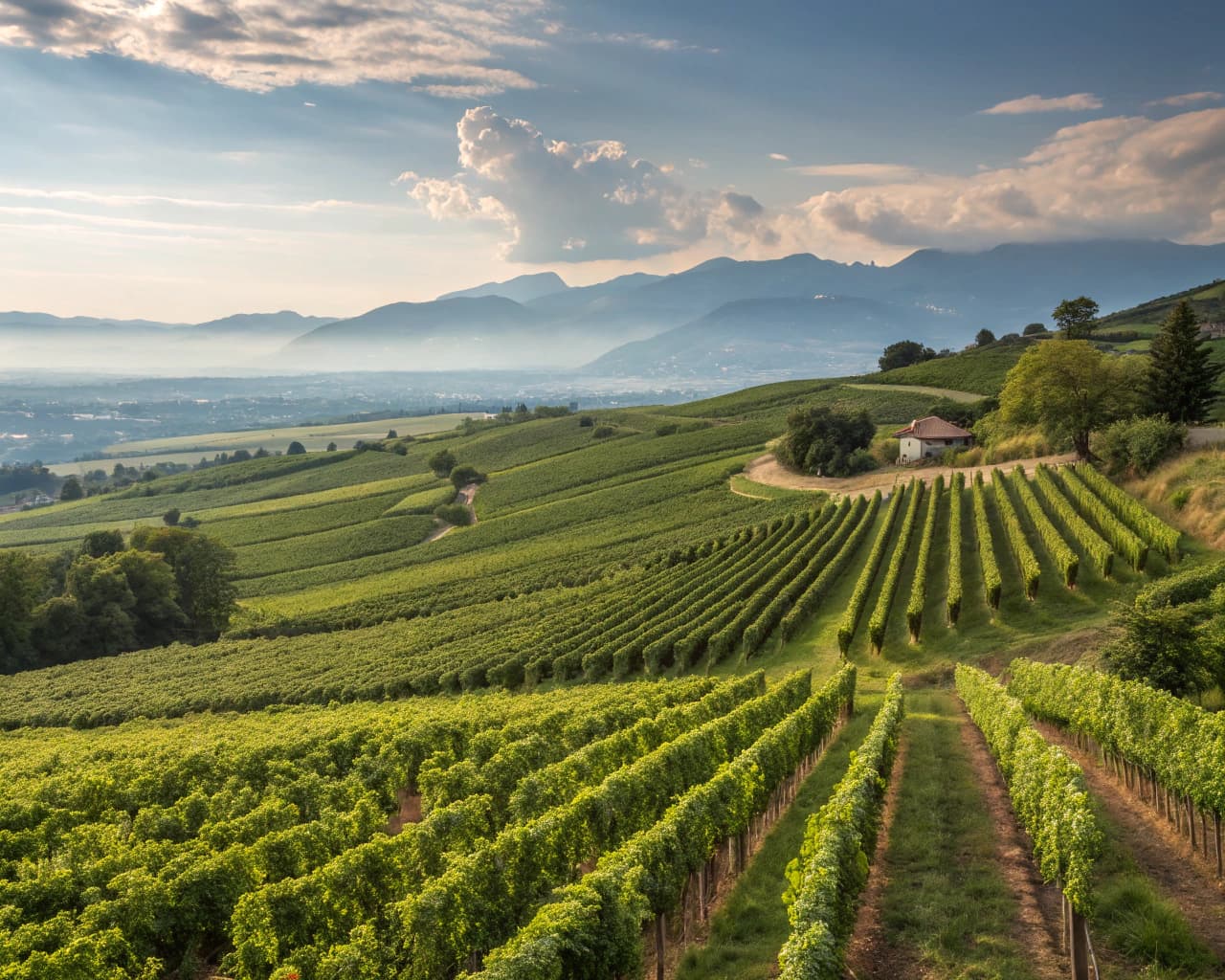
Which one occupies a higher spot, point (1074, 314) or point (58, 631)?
point (1074, 314)

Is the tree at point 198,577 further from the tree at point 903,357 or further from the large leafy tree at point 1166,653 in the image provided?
the tree at point 903,357

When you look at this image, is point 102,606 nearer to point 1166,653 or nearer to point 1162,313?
point 1166,653

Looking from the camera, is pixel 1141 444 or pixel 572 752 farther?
pixel 1141 444

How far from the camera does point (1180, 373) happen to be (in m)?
58.6

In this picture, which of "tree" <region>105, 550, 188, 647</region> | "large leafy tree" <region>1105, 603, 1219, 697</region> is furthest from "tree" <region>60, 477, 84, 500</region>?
"large leafy tree" <region>1105, 603, 1219, 697</region>

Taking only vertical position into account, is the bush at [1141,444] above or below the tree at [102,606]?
above

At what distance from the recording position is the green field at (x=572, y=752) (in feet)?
40.8

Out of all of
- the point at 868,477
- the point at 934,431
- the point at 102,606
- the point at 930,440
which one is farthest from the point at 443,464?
the point at 930,440

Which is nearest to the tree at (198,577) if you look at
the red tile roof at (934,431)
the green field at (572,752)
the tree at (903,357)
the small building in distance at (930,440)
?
the green field at (572,752)

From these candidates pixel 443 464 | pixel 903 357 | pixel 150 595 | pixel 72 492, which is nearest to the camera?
pixel 150 595

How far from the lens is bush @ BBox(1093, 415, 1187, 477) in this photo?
48969 mm

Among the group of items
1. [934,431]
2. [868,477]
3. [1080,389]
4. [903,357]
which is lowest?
[868,477]

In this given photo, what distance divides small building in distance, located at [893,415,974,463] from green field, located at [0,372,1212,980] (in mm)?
15392

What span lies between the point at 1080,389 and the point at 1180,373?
7139 millimetres
